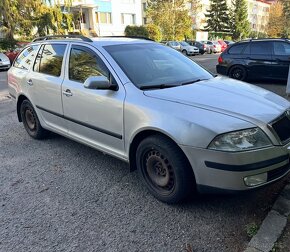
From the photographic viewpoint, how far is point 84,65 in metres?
4.00

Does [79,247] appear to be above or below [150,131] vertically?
below

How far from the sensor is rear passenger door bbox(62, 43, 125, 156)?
11.5 ft

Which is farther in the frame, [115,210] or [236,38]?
[236,38]

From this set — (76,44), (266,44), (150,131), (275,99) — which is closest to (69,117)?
(76,44)

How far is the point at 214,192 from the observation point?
285 cm

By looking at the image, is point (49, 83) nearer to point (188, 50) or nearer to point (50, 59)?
point (50, 59)

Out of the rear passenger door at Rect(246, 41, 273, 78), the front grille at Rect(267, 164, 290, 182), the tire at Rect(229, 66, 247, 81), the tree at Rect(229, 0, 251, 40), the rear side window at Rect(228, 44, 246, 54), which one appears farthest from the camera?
the tree at Rect(229, 0, 251, 40)

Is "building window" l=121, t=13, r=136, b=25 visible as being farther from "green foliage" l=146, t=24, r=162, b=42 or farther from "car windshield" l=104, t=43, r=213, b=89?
"car windshield" l=104, t=43, r=213, b=89

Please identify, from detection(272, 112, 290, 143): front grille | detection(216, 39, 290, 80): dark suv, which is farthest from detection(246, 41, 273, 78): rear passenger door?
detection(272, 112, 290, 143): front grille

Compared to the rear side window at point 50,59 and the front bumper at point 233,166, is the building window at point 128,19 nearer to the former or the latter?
the rear side window at point 50,59

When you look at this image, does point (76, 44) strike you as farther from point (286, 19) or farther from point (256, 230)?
point (286, 19)

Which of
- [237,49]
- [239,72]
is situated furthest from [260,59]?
[237,49]

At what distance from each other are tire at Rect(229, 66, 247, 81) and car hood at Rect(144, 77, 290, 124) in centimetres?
755

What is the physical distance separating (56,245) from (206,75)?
2.67 m
